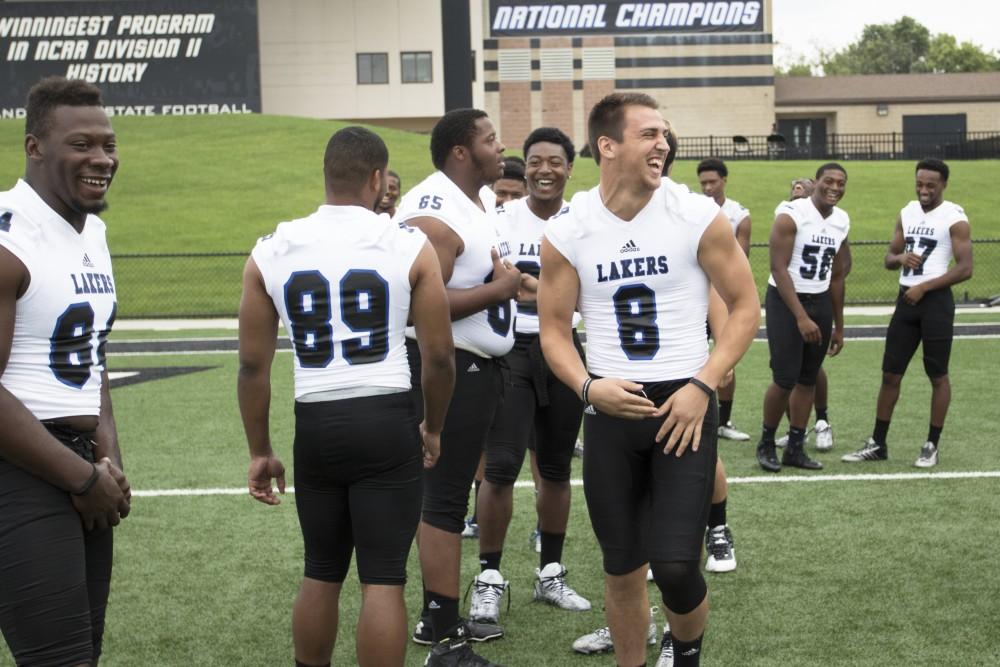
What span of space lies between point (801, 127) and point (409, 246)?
206ft

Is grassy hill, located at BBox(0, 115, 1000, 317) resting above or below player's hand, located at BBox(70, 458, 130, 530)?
above

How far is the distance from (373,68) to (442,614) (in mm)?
49535

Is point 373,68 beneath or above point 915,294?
above

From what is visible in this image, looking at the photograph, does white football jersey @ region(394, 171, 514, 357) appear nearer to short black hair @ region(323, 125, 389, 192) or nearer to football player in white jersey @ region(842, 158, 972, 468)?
short black hair @ region(323, 125, 389, 192)

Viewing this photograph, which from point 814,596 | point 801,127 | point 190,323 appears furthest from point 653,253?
point 801,127

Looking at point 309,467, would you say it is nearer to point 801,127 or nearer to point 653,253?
point 653,253

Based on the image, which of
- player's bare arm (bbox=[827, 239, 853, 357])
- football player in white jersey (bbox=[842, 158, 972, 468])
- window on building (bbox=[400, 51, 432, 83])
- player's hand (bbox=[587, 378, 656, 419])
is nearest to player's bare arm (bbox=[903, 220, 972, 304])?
football player in white jersey (bbox=[842, 158, 972, 468])

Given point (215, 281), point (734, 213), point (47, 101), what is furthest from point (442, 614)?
point (215, 281)

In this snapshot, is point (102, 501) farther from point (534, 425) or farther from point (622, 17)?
point (622, 17)

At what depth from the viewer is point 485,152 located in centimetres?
509

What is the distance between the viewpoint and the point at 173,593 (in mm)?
5887

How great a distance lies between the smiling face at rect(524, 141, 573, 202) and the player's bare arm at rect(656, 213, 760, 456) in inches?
67.8

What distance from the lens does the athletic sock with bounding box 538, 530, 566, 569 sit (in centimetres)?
574

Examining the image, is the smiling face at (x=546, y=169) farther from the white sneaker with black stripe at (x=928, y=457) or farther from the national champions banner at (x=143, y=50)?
the national champions banner at (x=143, y=50)
